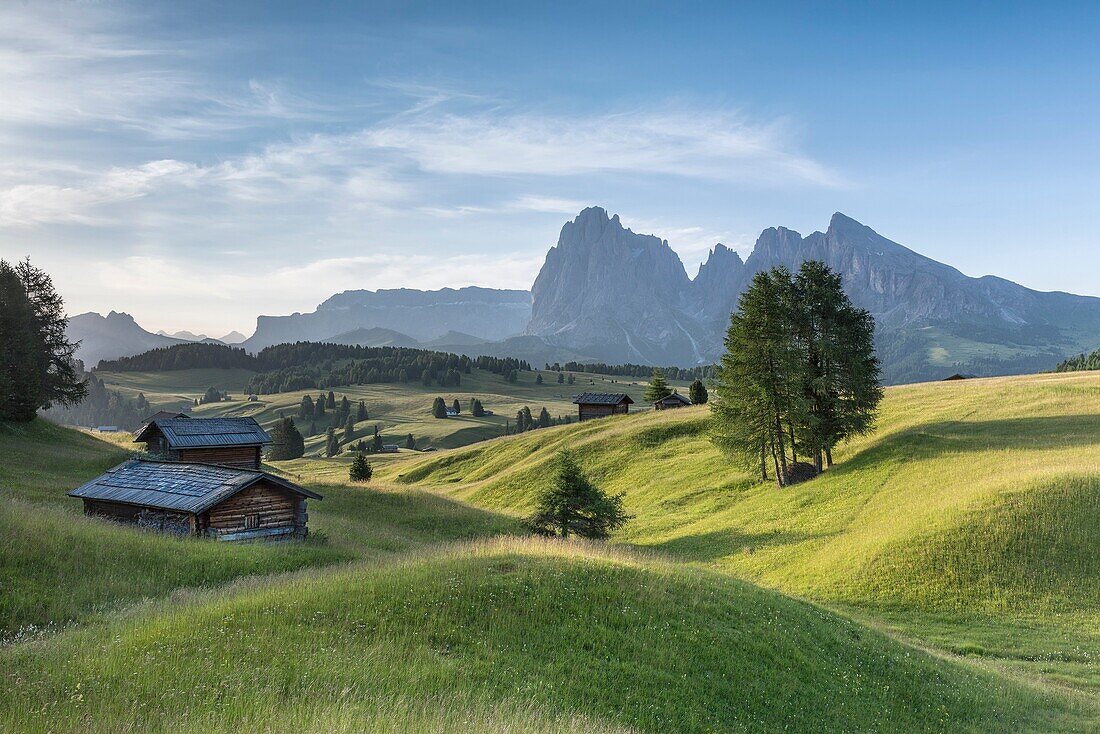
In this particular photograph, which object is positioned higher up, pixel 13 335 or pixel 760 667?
pixel 13 335

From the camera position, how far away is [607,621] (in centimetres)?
1530

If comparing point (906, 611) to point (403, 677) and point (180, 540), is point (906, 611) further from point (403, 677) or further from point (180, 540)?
point (180, 540)

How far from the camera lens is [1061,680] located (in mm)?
18906

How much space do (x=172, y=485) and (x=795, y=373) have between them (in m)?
39.7

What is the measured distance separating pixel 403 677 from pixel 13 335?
65.9 metres

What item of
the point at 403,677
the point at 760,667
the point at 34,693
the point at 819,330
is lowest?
the point at 760,667

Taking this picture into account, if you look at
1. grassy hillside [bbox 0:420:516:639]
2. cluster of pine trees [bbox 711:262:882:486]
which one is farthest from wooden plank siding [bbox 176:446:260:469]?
cluster of pine trees [bbox 711:262:882:486]

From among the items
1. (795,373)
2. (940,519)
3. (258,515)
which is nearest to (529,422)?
(795,373)

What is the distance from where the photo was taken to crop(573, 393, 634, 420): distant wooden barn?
324 feet

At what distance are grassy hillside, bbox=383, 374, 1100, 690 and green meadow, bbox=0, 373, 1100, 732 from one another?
0.15 metres

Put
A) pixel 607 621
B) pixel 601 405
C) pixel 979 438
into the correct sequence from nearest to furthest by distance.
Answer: pixel 607 621, pixel 979 438, pixel 601 405

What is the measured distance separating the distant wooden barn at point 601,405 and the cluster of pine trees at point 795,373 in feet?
166

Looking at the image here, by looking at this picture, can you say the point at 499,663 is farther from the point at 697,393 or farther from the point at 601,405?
the point at 601,405

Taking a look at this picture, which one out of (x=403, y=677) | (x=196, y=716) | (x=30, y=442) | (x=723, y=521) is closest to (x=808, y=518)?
(x=723, y=521)
